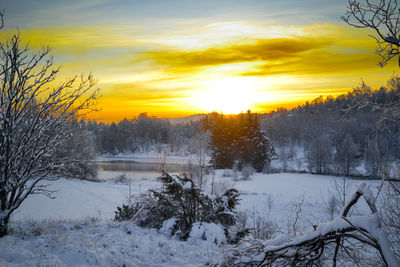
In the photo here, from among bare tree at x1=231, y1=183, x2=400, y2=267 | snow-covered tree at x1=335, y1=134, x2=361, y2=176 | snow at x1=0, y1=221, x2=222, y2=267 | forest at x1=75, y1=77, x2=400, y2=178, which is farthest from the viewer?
forest at x1=75, y1=77, x2=400, y2=178

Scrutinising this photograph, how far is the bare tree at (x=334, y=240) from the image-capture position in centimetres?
203

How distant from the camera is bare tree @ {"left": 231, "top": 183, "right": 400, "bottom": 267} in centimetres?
203

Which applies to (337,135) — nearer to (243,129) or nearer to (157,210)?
(243,129)

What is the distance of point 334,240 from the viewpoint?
233 centimetres

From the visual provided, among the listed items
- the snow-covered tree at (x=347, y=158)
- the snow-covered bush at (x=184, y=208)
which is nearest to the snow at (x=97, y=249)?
the snow-covered bush at (x=184, y=208)

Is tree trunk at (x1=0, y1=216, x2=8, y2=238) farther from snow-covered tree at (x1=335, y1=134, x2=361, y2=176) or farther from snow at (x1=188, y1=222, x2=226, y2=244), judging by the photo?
snow-covered tree at (x1=335, y1=134, x2=361, y2=176)

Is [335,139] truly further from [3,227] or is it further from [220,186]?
[3,227]

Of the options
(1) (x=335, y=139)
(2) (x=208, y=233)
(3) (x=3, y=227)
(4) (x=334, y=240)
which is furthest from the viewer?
(1) (x=335, y=139)

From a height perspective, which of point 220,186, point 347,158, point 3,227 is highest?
point 3,227

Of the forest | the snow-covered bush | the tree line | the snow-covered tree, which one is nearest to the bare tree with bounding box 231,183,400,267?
the snow-covered bush

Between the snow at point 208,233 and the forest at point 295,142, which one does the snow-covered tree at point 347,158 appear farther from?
the snow at point 208,233

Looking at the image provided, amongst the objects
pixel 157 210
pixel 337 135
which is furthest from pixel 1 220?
pixel 337 135

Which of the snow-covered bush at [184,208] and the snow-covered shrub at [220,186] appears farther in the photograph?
the snow-covered shrub at [220,186]

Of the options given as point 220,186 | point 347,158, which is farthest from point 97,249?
A: point 347,158
